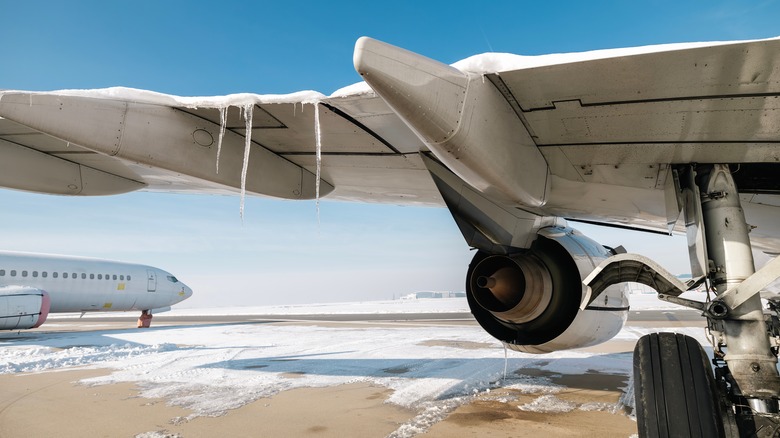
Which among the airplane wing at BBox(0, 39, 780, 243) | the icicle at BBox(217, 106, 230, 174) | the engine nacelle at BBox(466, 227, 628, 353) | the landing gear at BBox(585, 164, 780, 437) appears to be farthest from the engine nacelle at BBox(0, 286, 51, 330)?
the landing gear at BBox(585, 164, 780, 437)

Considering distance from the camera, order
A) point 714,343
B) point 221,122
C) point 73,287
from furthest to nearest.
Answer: point 73,287
point 221,122
point 714,343

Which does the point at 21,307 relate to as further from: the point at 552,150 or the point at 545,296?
the point at 552,150

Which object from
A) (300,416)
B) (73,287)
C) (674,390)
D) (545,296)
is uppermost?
(73,287)

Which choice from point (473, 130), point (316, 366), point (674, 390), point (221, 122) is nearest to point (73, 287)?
point (316, 366)

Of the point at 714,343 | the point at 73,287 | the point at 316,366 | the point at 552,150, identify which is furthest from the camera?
the point at 73,287

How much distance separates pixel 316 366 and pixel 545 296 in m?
5.27

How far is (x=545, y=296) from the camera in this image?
229 inches

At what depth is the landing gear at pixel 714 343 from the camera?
317 cm

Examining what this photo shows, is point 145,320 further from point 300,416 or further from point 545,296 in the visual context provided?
point 545,296

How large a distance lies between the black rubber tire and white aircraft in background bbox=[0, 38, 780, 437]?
12 mm

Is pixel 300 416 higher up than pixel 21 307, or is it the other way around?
pixel 21 307

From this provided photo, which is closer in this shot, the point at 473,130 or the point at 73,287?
the point at 473,130

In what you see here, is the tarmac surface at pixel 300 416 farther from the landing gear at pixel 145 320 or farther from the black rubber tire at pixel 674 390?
the landing gear at pixel 145 320

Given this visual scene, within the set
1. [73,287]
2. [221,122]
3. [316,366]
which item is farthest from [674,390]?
[73,287]
